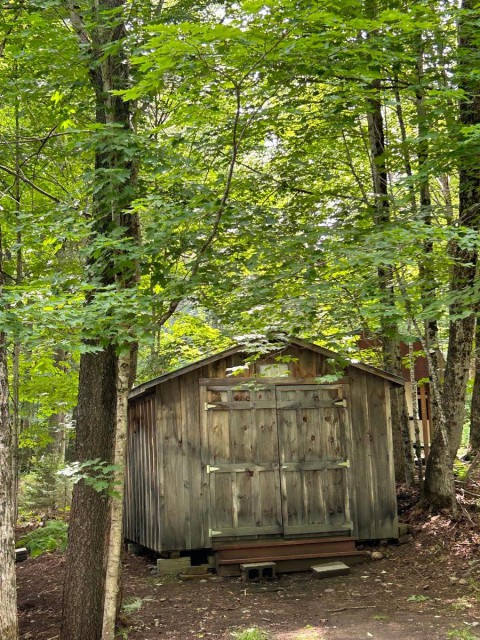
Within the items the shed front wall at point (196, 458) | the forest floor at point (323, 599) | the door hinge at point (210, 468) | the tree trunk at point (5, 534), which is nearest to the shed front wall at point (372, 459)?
the shed front wall at point (196, 458)

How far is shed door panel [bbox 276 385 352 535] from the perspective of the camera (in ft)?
32.8

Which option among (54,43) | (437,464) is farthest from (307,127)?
(437,464)

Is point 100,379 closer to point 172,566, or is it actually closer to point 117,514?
point 117,514

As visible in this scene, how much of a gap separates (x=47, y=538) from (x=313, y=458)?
13.2 feet

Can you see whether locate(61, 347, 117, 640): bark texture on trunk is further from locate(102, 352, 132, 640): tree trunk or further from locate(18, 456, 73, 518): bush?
locate(18, 456, 73, 518): bush

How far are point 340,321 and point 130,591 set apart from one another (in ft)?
Result: 14.7

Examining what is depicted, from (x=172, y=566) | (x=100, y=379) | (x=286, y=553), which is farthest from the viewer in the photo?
(x=286, y=553)

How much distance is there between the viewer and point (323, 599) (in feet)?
26.1

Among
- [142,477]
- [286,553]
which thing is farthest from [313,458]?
[142,477]

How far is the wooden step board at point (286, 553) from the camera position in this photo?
9.45m

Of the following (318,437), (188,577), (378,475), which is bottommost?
(188,577)

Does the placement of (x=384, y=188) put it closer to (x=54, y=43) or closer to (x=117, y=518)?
(x=54, y=43)

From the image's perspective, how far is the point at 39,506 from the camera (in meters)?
14.0

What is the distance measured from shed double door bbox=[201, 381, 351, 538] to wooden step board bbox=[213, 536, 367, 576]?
162 mm
